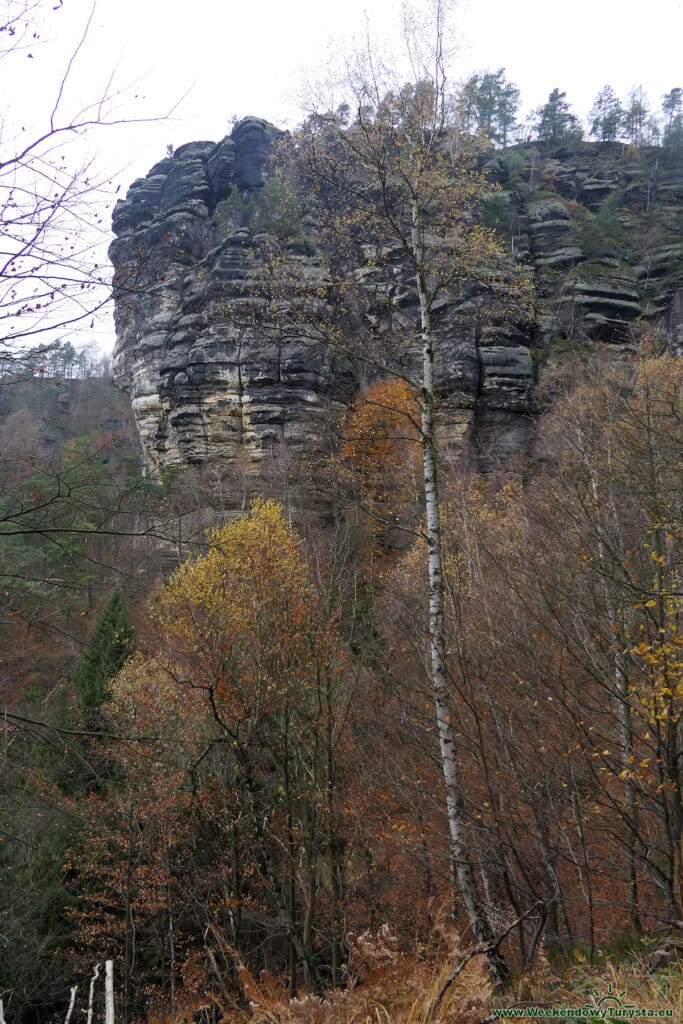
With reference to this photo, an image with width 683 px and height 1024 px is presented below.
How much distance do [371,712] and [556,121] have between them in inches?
2075

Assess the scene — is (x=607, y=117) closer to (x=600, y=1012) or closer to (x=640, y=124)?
(x=640, y=124)

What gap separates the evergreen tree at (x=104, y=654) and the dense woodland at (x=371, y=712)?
86 mm

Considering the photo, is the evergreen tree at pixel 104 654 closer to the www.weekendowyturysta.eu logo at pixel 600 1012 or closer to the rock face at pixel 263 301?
the rock face at pixel 263 301

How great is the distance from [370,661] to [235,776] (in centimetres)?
378

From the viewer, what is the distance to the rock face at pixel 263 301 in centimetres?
2961

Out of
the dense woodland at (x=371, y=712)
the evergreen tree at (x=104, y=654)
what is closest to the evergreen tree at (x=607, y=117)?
the dense woodland at (x=371, y=712)

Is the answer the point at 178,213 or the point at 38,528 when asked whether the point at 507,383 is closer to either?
the point at 178,213

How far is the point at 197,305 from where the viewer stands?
32000mm

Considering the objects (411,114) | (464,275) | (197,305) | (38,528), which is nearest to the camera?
(38,528)

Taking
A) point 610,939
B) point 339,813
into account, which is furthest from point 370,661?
point 610,939

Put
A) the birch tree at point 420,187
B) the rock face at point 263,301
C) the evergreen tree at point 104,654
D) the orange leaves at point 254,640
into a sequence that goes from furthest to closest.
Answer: the rock face at point 263,301
the evergreen tree at point 104,654
the orange leaves at point 254,640
the birch tree at point 420,187

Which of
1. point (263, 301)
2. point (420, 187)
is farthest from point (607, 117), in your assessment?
point (420, 187)

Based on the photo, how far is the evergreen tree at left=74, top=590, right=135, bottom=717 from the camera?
16547 mm

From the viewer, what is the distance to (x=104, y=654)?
17.1 meters
